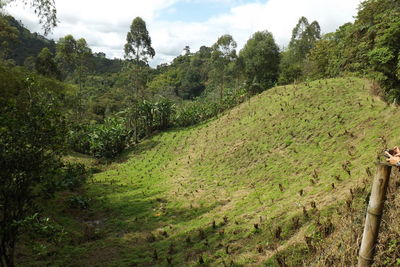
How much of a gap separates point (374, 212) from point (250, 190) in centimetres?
804

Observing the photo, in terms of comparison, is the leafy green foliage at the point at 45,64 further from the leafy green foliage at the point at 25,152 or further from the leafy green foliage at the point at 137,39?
the leafy green foliage at the point at 25,152

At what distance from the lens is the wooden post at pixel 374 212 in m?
3.29

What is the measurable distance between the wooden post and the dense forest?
4891 millimetres

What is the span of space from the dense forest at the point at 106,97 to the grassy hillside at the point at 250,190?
1.63 m

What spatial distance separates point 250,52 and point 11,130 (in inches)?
1114

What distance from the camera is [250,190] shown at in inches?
445

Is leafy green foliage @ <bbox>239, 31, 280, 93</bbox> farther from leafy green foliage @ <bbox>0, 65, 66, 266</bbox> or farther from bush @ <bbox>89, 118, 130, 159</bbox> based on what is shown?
leafy green foliage @ <bbox>0, 65, 66, 266</bbox>

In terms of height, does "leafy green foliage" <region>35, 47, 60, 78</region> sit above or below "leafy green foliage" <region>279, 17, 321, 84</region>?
below

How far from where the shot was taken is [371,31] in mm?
19203

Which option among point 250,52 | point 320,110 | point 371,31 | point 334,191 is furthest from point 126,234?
point 250,52

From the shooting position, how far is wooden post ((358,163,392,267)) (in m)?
3.29

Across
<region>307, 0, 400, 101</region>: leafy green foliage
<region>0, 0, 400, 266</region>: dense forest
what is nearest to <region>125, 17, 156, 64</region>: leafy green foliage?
<region>0, 0, 400, 266</region>: dense forest

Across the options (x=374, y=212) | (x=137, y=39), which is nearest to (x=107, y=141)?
(x=137, y=39)

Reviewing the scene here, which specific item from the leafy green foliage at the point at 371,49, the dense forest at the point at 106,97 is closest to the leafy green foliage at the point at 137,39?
the dense forest at the point at 106,97
